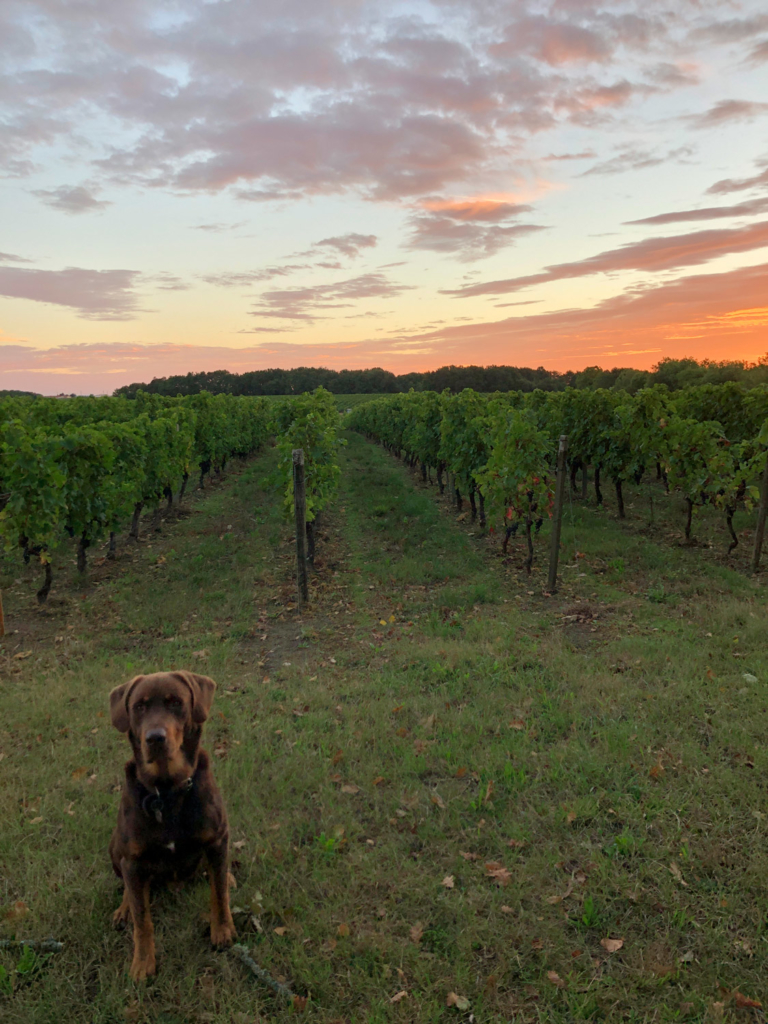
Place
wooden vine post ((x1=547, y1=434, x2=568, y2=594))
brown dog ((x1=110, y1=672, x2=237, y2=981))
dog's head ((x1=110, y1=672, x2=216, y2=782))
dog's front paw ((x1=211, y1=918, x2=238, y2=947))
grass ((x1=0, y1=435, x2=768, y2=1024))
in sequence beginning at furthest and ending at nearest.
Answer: wooden vine post ((x1=547, y1=434, x2=568, y2=594)), dog's front paw ((x1=211, y1=918, x2=238, y2=947)), grass ((x1=0, y1=435, x2=768, y2=1024)), brown dog ((x1=110, y1=672, x2=237, y2=981)), dog's head ((x1=110, y1=672, x2=216, y2=782))

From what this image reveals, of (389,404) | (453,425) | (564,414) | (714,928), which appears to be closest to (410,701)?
(714,928)

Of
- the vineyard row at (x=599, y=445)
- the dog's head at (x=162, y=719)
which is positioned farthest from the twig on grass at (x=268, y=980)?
the vineyard row at (x=599, y=445)

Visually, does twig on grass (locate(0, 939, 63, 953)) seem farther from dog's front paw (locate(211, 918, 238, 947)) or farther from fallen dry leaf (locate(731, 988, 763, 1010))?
fallen dry leaf (locate(731, 988, 763, 1010))

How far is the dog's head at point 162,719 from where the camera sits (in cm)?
285

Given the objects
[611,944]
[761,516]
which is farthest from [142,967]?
[761,516]

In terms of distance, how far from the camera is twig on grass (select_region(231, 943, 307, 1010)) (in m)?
3.05

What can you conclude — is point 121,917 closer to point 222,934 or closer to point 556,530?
point 222,934

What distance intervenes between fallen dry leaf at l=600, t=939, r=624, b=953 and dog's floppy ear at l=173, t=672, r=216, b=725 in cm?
279

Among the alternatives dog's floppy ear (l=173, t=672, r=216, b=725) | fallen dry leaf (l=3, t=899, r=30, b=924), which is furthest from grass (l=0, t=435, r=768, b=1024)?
dog's floppy ear (l=173, t=672, r=216, b=725)

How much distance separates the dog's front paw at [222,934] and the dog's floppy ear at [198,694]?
1.31 metres

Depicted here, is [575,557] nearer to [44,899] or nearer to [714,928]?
[714,928]

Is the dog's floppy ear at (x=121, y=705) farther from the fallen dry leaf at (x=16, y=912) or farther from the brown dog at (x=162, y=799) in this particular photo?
the fallen dry leaf at (x=16, y=912)

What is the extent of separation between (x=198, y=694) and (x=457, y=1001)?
2217 millimetres

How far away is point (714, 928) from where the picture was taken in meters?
3.49
